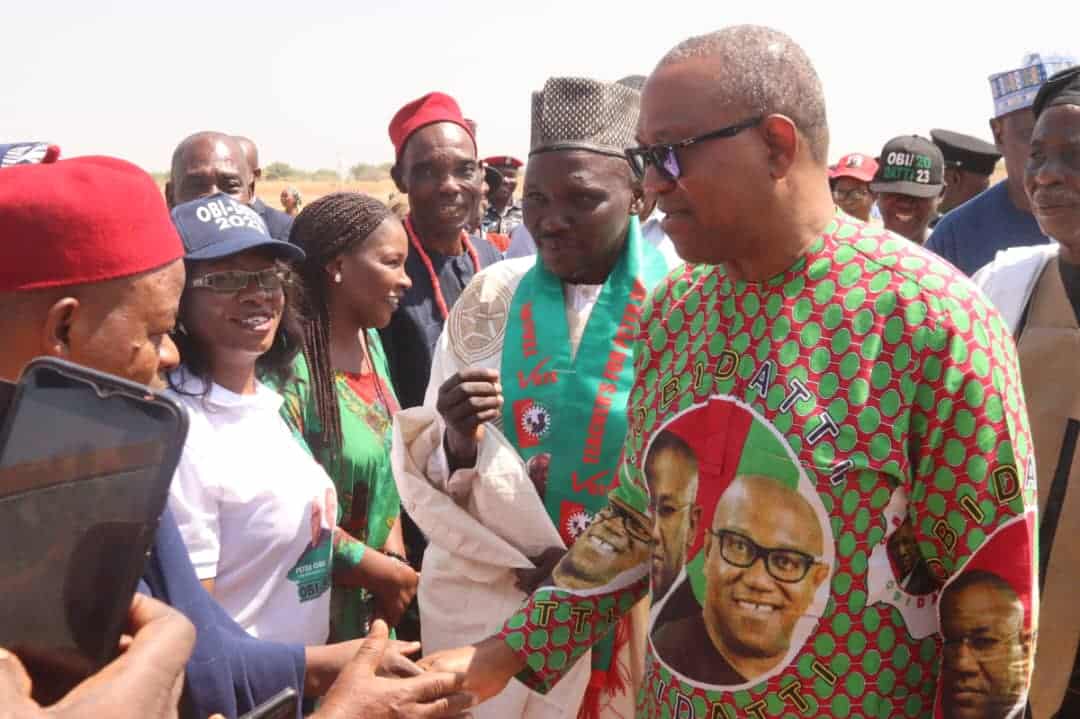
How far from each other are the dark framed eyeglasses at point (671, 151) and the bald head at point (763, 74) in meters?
0.04

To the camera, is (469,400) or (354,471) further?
(354,471)

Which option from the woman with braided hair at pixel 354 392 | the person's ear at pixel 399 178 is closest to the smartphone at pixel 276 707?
the woman with braided hair at pixel 354 392

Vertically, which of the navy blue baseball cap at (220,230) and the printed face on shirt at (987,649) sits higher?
the navy blue baseball cap at (220,230)

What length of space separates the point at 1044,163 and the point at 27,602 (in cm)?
272

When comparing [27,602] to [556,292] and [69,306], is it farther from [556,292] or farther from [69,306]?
[556,292]

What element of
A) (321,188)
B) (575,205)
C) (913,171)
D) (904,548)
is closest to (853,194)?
(913,171)

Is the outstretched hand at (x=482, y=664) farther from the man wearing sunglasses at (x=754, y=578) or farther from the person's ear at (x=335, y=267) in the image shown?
the person's ear at (x=335, y=267)

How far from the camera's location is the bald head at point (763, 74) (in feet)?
6.69

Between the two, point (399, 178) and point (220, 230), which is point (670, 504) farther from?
point (399, 178)

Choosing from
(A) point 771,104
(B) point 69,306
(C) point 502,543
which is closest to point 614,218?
(C) point 502,543

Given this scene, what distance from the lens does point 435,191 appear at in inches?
191

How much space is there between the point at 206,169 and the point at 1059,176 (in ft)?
14.3

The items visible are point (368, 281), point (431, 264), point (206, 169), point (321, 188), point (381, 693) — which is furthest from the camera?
point (321, 188)

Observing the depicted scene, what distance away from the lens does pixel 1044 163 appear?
3006mm
